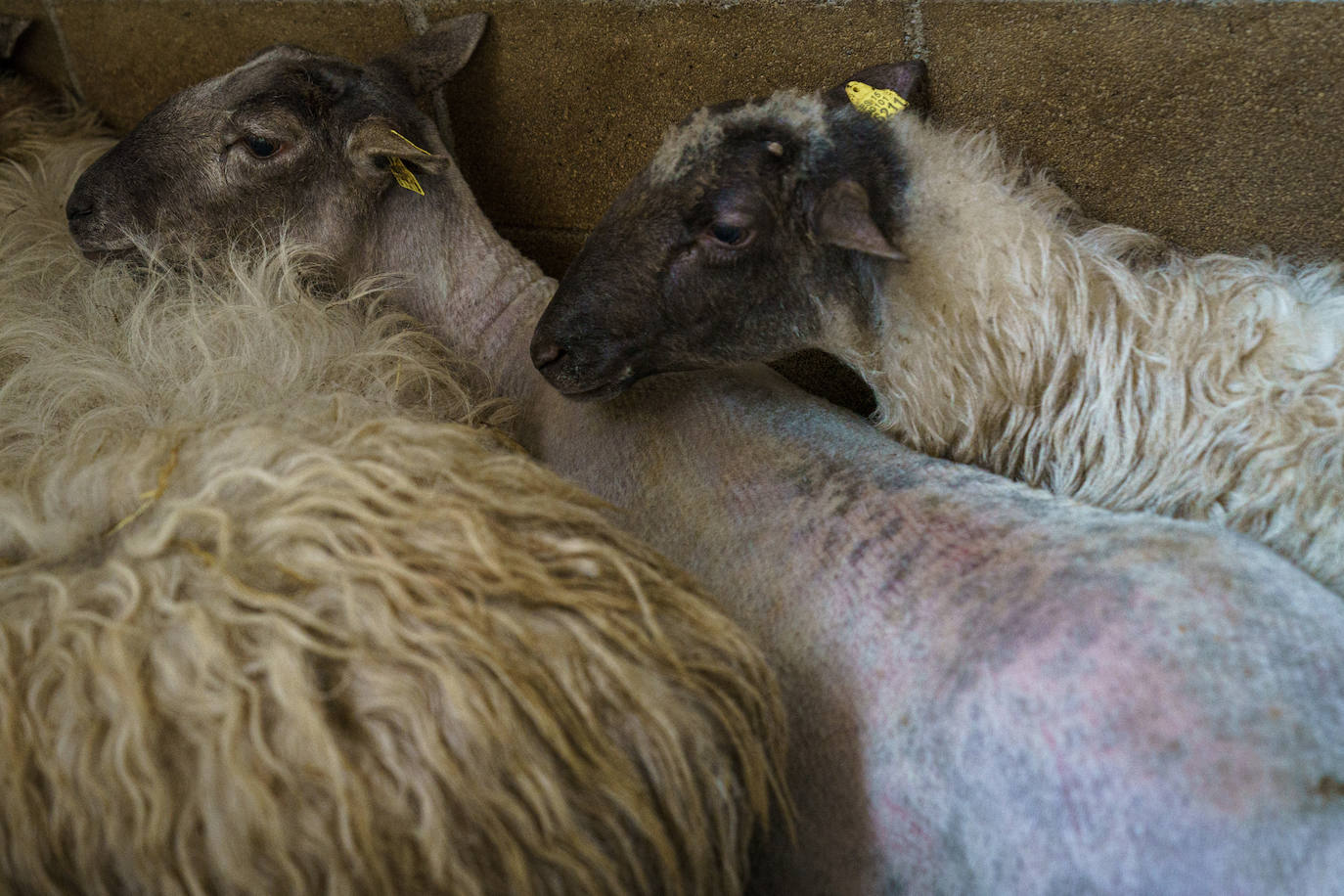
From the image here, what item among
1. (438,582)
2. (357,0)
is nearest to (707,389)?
(438,582)

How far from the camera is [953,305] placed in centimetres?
154

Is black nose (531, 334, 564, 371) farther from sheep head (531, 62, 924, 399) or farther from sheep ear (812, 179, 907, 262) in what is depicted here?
sheep ear (812, 179, 907, 262)

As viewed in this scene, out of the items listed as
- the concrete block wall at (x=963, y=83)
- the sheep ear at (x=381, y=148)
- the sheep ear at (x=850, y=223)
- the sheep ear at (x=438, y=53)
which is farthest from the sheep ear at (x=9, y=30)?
the sheep ear at (x=850, y=223)

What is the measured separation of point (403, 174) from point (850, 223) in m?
1.05

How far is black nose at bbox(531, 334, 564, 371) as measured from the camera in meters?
1.61

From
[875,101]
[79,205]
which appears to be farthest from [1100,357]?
[79,205]

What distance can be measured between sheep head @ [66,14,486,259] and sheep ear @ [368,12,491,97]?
164 mm

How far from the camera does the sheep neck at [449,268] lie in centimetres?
206

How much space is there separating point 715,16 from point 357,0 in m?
1.04

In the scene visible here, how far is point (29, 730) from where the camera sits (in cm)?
93

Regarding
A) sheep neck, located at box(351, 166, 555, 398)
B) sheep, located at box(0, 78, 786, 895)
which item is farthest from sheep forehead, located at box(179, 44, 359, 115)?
sheep, located at box(0, 78, 786, 895)

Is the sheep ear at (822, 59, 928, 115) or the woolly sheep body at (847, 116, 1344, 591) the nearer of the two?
the woolly sheep body at (847, 116, 1344, 591)

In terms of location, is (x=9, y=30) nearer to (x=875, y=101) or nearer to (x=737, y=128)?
(x=737, y=128)

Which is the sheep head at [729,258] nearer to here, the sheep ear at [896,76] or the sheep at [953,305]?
the sheep at [953,305]
